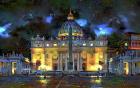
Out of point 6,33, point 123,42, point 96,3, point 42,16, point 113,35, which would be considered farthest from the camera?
point 42,16

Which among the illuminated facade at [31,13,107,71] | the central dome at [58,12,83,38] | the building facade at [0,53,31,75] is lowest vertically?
the building facade at [0,53,31,75]

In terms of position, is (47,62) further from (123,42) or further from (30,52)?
(123,42)

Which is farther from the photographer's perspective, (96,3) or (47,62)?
(47,62)

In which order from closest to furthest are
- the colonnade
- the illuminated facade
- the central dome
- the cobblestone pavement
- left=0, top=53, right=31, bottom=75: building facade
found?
the cobblestone pavement → left=0, top=53, right=31, bottom=75: building facade → the illuminated facade → the colonnade → the central dome

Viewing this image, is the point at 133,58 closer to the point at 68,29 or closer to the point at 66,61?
the point at 66,61

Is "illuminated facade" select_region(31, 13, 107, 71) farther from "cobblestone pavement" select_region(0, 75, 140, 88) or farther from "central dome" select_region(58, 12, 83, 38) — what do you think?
"cobblestone pavement" select_region(0, 75, 140, 88)

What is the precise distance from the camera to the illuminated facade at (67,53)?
130625 millimetres

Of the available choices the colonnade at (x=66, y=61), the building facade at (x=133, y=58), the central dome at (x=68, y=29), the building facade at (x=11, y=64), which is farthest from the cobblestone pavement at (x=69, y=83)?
A: the central dome at (x=68, y=29)

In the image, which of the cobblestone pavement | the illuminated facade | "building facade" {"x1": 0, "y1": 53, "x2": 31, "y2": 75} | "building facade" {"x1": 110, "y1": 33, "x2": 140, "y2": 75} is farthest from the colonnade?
the cobblestone pavement

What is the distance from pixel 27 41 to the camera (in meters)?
131

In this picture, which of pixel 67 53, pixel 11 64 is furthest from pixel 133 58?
pixel 67 53

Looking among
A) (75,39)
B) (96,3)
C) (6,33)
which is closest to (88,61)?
(75,39)

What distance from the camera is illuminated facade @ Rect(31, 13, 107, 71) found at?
13062 centimetres

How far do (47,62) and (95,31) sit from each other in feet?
60.9
